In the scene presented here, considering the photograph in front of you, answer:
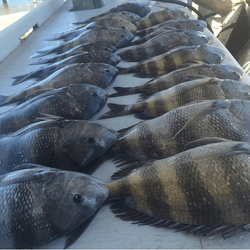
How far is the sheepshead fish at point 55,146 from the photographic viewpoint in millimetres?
1736

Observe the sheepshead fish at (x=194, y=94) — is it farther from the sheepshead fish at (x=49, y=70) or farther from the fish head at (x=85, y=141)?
the sheepshead fish at (x=49, y=70)

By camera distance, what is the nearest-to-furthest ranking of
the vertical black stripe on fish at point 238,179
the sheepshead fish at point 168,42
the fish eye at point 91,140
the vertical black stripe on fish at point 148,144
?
the vertical black stripe on fish at point 238,179 < the vertical black stripe on fish at point 148,144 < the fish eye at point 91,140 < the sheepshead fish at point 168,42

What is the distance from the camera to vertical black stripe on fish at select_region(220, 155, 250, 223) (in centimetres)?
119

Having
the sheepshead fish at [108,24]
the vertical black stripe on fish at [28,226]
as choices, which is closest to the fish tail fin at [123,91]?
the vertical black stripe on fish at [28,226]

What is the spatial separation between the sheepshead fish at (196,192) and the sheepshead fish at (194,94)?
675 millimetres

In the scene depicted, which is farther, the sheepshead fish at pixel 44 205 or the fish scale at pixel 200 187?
the sheepshead fish at pixel 44 205

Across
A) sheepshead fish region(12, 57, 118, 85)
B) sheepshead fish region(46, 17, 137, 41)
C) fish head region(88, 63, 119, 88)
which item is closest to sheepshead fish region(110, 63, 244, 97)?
fish head region(88, 63, 119, 88)

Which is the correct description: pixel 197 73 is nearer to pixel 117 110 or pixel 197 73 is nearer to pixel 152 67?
pixel 152 67

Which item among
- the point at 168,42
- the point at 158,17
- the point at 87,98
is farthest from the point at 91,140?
the point at 158,17

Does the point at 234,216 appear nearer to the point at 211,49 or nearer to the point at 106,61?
the point at 211,49

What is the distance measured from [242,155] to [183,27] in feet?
8.70

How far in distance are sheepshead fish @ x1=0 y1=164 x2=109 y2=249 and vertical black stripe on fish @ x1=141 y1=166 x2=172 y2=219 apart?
23 cm

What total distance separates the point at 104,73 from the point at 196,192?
170 cm

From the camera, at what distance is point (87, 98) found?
2.27 metres
